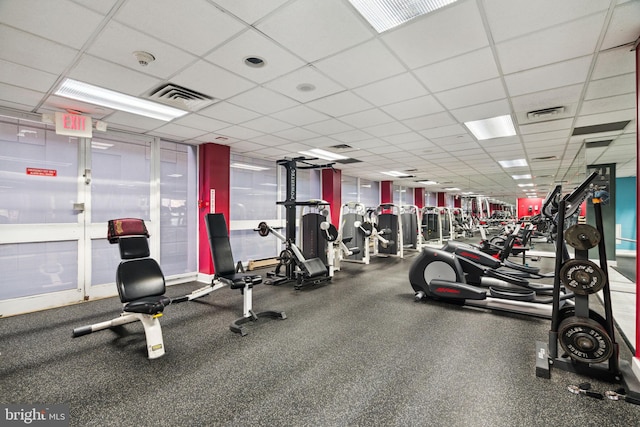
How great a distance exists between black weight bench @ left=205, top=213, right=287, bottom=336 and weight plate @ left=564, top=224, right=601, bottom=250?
296cm

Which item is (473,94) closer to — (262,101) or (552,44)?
(552,44)

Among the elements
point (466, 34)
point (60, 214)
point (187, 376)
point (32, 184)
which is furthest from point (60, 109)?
point (466, 34)

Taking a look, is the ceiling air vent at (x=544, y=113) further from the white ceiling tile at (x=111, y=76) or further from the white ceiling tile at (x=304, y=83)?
the white ceiling tile at (x=111, y=76)

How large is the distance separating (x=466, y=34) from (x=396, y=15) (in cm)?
61

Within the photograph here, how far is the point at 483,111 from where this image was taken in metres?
3.78

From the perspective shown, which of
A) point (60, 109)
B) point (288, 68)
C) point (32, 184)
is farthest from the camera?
point (32, 184)

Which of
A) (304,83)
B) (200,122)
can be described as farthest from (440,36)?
(200,122)

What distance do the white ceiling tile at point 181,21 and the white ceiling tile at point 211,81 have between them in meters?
0.39

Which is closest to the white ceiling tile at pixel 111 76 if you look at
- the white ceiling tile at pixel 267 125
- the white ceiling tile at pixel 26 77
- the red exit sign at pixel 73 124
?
the white ceiling tile at pixel 26 77

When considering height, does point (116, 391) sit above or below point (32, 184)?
below

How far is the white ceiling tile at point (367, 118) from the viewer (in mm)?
3951

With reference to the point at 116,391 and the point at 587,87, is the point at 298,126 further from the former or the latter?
the point at 116,391

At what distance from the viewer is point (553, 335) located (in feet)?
7.52

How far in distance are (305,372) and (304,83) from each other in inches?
109
